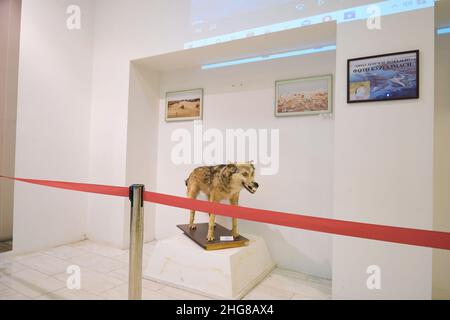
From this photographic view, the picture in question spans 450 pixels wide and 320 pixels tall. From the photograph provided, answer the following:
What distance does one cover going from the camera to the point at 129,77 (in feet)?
10.8

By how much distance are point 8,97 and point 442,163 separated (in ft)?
14.3

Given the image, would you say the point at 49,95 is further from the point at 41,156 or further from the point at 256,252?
the point at 256,252

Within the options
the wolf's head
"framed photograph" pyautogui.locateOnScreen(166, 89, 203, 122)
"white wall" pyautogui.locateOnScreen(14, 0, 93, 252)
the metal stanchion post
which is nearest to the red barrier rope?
the metal stanchion post

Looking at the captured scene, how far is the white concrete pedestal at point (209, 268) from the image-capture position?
2.11m

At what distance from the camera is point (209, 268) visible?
2.17 metres

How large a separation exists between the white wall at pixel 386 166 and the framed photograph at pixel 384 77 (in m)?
0.04

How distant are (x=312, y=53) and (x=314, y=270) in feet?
7.15

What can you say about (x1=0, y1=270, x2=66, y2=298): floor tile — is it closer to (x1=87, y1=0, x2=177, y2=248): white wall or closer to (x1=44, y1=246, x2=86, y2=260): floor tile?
(x1=44, y1=246, x2=86, y2=260): floor tile

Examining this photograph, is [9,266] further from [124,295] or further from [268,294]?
[268,294]

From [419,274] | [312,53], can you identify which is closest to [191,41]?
[312,53]

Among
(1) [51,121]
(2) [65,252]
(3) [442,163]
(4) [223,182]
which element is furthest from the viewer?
(1) [51,121]

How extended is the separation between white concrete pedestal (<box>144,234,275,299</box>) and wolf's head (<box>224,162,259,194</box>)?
56 centimetres

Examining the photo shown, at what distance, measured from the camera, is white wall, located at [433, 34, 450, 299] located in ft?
7.09

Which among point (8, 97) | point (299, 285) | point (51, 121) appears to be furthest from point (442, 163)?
point (8, 97)
